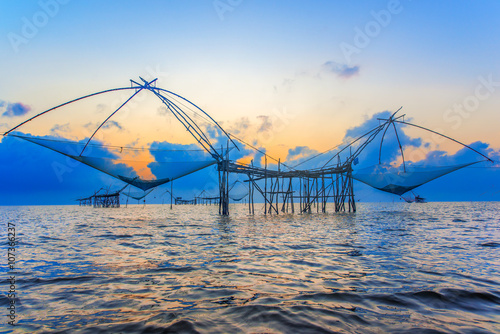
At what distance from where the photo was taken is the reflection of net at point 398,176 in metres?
23.6

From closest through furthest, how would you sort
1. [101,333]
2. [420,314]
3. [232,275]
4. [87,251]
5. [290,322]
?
[101,333] < [290,322] < [420,314] < [232,275] < [87,251]

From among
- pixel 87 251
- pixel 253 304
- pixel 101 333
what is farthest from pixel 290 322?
pixel 87 251

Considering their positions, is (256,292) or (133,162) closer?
(256,292)

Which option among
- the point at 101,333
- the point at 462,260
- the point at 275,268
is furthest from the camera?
the point at 462,260

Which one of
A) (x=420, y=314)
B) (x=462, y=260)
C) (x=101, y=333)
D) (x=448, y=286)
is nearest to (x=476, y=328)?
(x=420, y=314)

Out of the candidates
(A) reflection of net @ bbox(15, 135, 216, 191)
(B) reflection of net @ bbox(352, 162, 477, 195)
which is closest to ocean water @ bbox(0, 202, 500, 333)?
(A) reflection of net @ bbox(15, 135, 216, 191)

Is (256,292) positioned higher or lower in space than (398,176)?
lower

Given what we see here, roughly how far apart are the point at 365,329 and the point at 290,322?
32.7 inches

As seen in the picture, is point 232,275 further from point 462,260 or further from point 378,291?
point 462,260

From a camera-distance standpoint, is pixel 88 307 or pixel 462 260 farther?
pixel 462 260

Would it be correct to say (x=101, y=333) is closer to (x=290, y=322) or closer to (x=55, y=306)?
(x=55, y=306)

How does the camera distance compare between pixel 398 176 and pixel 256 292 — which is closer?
pixel 256 292

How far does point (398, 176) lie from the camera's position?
83.4ft

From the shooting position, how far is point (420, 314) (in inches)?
147
